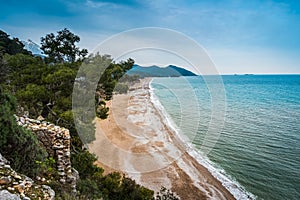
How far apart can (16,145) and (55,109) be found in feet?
21.0

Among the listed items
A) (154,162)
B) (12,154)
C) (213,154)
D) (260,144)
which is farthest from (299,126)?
(12,154)

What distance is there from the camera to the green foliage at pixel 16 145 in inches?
194

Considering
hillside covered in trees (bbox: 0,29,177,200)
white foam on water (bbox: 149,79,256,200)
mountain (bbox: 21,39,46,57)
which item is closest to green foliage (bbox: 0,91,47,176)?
hillside covered in trees (bbox: 0,29,177,200)

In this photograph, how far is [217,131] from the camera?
2725 centimetres

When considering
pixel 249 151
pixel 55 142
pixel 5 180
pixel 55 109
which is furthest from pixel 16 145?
pixel 249 151

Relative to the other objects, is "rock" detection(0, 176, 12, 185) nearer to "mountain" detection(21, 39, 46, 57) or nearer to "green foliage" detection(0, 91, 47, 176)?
"green foliage" detection(0, 91, 47, 176)

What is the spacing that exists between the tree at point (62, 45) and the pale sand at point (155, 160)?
5742 mm

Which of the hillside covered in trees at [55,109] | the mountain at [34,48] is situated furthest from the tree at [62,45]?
the mountain at [34,48]

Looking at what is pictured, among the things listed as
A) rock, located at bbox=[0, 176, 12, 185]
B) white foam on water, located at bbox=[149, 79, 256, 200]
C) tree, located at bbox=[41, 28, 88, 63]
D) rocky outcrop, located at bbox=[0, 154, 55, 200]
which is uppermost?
tree, located at bbox=[41, 28, 88, 63]

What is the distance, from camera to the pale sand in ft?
47.5

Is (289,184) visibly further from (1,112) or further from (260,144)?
(1,112)

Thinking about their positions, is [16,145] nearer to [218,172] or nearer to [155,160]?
[155,160]

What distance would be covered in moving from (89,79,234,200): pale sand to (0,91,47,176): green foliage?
1005cm

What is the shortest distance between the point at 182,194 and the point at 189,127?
14.9 metres
